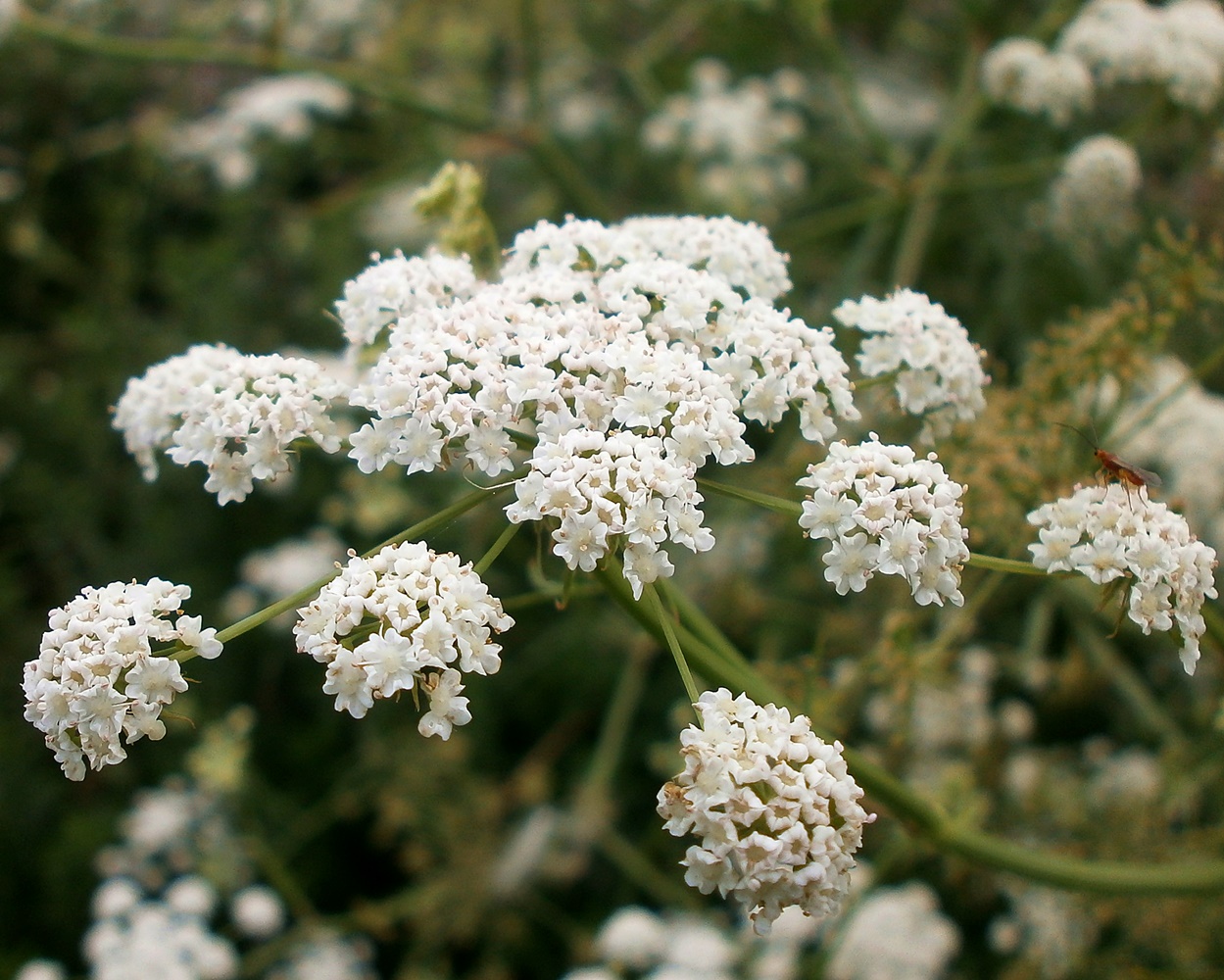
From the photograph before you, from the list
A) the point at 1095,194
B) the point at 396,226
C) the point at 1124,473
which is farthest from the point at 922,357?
the point at 396,226

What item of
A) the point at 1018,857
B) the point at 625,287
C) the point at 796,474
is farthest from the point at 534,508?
the point at 1018,857

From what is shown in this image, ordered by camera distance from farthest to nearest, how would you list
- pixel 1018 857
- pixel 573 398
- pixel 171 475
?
pixel 171 475 < pixel 1018 857 < pixel 573 398

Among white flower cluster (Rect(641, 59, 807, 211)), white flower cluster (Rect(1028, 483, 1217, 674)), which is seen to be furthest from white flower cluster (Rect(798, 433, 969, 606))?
white flower cluster (Rect(641, 59, 807, 211))

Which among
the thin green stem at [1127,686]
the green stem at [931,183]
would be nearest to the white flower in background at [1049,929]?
the thin green stem at [1127,686]

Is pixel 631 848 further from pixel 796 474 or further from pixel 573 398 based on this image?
pixel 573 398

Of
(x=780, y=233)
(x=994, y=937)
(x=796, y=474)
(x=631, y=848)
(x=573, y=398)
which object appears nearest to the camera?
(x=573, y=398)

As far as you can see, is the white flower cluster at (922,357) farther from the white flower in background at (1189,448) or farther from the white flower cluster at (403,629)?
the white flower in background at (1189,448)

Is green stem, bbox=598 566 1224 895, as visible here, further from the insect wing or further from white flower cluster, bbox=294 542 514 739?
the insect wing

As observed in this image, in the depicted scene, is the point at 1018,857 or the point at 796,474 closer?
the point at 1018,857
